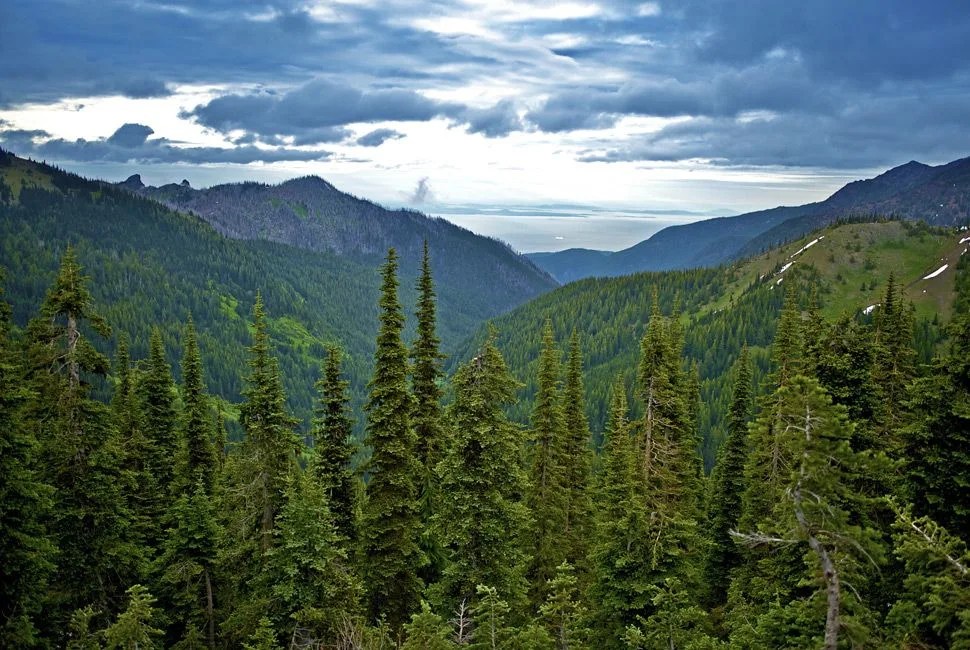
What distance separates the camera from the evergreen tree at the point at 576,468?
116ft

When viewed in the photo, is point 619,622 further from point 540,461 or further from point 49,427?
point 49,427

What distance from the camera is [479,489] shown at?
22.2m

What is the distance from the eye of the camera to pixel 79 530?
22.2 m

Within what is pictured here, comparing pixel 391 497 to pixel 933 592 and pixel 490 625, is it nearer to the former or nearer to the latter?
pixel 490 625

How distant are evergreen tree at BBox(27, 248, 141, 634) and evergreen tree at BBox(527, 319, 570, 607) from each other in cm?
1831

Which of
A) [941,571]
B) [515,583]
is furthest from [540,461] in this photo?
[941,571]

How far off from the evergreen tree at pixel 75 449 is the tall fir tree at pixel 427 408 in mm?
11241

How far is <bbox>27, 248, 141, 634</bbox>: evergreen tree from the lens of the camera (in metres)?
21.1

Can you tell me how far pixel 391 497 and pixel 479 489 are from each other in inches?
173

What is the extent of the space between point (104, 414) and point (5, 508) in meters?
4.95

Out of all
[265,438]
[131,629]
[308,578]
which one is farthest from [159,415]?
[131,629]

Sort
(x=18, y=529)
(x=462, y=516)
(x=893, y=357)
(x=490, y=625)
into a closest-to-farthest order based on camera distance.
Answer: (x=490, y=625), (x=18, y=529), (x=462, y=516), (x=893, y=357)

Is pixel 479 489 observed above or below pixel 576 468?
above

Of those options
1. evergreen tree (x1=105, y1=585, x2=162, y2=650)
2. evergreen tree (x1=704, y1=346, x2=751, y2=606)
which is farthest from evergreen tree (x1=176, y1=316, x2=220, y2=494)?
evergreen tree (x1=704, y1=346, x2=751, y2=606)
